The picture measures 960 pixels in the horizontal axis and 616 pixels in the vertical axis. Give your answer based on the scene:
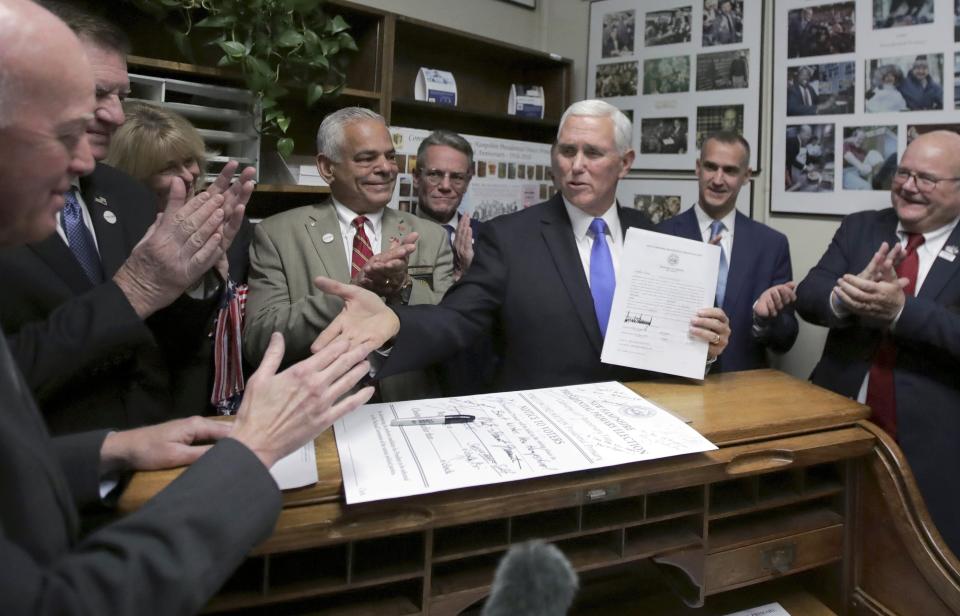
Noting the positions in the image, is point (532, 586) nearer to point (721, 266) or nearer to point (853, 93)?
point (721, 266)

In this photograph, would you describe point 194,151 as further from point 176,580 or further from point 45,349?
point 176,580

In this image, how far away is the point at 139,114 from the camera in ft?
6.88

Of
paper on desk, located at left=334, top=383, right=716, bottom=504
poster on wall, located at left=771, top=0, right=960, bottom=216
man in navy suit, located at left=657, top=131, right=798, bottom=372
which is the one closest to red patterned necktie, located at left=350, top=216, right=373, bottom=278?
paper on desk, located at left=334, top=383, right=716, bottom=504

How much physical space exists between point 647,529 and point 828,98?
2.87 meters

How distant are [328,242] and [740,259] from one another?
1681 millimetres

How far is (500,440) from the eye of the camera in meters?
0.97

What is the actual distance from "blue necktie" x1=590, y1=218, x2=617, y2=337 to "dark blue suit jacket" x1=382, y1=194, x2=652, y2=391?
0.14 feet

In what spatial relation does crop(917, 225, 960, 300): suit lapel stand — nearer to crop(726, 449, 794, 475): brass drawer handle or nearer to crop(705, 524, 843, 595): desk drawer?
crop(705, 524, 843, 595): desk drawer

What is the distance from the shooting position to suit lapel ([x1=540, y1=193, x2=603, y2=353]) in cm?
169

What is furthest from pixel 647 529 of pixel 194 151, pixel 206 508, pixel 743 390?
pixel 194 151

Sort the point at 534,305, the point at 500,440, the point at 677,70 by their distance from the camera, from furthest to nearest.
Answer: the point at 677,70, the point at 534,305, the point at 500,440

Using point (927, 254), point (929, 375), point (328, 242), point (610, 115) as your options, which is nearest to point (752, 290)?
point (927, 254)

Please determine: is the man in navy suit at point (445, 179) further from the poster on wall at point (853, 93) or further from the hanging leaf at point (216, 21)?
the poster on wall at point (853, 93)

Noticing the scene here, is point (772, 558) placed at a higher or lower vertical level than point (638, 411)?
lower
